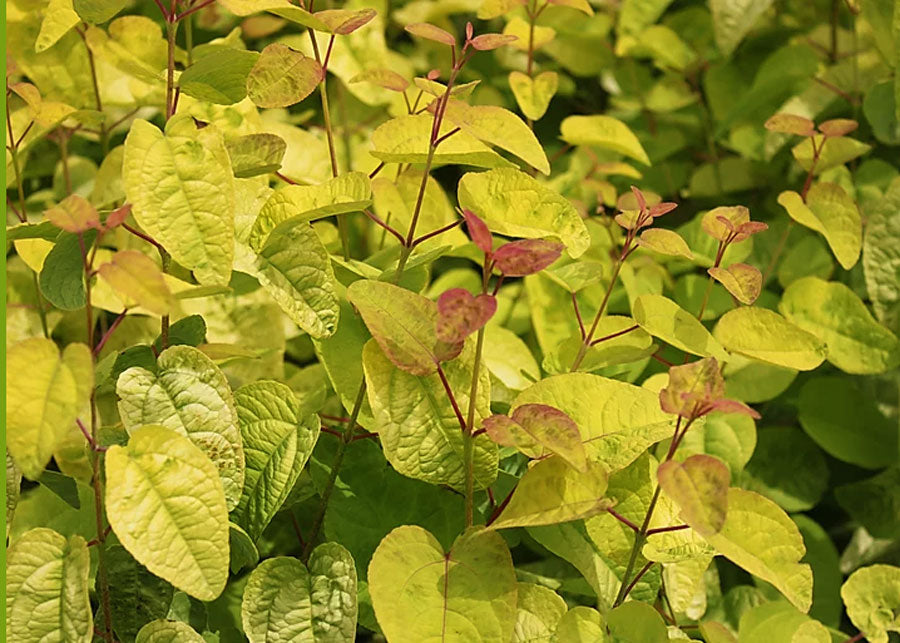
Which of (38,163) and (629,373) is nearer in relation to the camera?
(629,373)

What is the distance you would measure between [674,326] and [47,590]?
1.71 feet

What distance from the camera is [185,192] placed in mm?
683

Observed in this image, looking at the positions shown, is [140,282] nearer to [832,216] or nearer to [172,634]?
[172,634]

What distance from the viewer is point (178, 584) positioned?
0.59 meters

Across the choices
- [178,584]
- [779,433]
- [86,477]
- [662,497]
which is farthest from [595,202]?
[178,584]

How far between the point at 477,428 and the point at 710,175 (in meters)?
0.85

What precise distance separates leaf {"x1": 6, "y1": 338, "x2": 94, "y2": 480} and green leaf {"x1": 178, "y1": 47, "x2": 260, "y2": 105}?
0.87ft

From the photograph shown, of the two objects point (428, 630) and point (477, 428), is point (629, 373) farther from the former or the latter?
point (428, 630)

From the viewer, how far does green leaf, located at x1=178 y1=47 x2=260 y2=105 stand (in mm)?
763

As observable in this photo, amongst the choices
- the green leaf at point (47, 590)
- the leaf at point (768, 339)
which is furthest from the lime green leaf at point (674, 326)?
the green leaf at point (47, 590)

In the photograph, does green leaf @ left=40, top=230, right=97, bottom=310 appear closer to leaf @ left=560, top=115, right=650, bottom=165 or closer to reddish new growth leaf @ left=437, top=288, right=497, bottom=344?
reddish new growth leaf @ left=437, top=288, right=497, bottom=344

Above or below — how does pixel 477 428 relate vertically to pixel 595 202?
above

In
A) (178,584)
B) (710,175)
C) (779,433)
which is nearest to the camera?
(178,584)

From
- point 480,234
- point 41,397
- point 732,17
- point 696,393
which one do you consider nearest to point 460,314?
point 480,234
